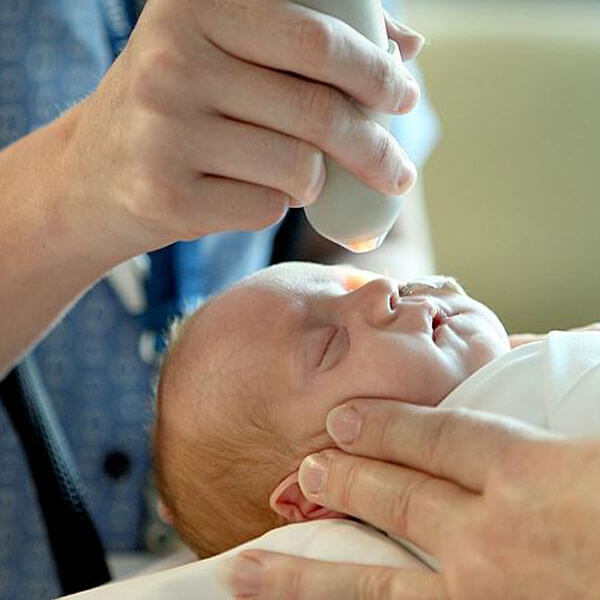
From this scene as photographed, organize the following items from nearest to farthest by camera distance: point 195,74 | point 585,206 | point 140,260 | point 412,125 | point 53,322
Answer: point 195,74
point 53,322
point 140,260
point 412,125
point 585,206

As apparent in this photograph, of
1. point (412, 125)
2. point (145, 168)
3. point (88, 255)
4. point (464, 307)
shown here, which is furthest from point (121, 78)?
point (412, 125)

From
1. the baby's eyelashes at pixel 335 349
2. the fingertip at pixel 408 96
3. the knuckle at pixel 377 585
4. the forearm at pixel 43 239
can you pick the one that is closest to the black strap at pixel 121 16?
the forearm at pixel 43 239

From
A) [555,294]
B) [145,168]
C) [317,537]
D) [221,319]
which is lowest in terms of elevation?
[555,294]

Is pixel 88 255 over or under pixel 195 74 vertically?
under

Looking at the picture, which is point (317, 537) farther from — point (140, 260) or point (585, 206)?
point (585, 206)

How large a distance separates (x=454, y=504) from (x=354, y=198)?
201 millimetres

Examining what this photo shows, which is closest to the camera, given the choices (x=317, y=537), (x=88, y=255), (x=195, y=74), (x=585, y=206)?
(x=195, y=74)

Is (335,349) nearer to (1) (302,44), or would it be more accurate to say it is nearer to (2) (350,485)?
(2) (350,485)

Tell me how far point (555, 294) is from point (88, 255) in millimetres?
1314

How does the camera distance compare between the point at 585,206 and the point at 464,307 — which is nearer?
the point at 464,307

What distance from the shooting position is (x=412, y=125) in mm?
1509

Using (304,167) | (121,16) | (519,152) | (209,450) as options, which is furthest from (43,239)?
(519,152)

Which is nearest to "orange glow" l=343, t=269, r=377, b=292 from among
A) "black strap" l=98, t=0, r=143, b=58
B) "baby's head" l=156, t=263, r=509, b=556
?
"baby's head" l=156, t=263, r=509, b=556

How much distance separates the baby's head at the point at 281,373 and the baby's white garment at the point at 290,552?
48 millimetres
